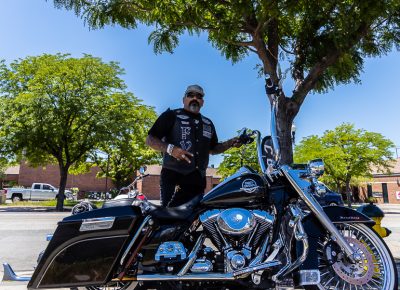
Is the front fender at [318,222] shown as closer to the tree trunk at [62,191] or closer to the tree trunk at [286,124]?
the tree trunk at [286,124]

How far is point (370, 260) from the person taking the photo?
8.98 ft

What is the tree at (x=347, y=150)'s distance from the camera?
29547 millimetres

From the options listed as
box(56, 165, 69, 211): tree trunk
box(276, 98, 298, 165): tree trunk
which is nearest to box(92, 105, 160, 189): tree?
box(56, 165, 69, 211): tree trunk

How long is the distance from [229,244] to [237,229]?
151 millimetres

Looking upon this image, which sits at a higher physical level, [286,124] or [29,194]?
[286,124]

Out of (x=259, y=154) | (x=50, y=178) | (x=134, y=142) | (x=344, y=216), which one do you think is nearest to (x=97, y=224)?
(x=259, y=154)

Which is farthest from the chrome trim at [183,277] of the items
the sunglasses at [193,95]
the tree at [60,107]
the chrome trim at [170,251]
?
the tree at [60,107]

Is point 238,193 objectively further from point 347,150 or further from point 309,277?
point 347,150

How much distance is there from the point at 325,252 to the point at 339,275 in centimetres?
20

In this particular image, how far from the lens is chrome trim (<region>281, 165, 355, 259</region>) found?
8.76 feet

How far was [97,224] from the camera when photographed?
269cm

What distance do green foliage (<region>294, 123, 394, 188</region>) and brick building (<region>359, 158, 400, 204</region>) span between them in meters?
20.7

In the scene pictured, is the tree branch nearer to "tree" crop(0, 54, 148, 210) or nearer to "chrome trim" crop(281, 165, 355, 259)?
"chrome trim" crop(281, 165, 355, 259)

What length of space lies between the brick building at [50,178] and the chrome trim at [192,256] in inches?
2093
